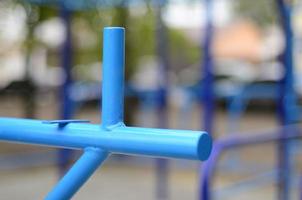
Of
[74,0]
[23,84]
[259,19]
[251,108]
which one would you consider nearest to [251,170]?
[74,0]

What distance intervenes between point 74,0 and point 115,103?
4.17m

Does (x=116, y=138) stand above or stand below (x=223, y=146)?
above

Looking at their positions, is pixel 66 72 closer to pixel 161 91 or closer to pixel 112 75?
pixel 161 91

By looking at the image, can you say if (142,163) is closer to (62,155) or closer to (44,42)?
(62,155)

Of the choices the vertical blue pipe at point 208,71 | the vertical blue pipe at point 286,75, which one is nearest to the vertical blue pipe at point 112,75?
the vertical blue pipe at point 286,75

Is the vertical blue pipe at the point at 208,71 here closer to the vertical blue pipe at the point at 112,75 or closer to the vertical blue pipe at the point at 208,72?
the vertical blue pipe at the point at 208,72

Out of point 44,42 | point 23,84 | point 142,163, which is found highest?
point 44,42

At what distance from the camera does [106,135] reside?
104cm

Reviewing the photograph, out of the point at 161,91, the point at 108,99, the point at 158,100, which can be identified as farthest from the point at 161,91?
the point at 108,99

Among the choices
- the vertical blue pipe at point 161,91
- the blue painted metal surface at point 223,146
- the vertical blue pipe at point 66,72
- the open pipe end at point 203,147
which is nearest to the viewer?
the open pipe end at point 203,147

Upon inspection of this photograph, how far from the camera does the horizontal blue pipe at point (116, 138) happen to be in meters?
0.93

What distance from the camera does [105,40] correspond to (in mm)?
1082

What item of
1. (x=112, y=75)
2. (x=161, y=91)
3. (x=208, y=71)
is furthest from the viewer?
(x=161, y=91)

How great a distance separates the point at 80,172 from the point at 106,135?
116 millimetres
